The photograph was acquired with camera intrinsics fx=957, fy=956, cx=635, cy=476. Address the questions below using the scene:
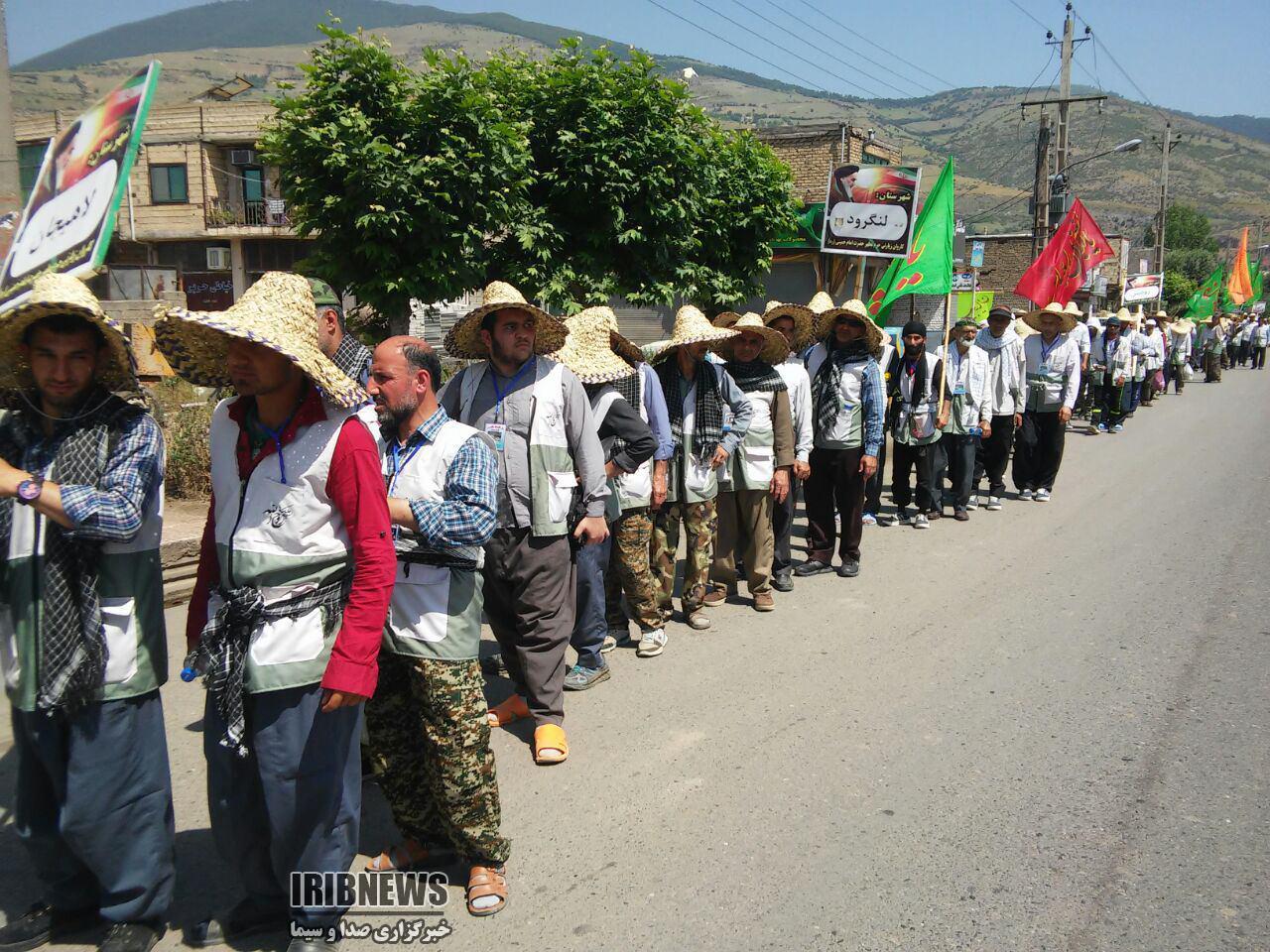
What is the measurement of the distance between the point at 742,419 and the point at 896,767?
102 inches

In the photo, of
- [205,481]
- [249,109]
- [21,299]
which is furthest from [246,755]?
→ [249,109]

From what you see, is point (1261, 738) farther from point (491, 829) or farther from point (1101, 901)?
point (491, 829)

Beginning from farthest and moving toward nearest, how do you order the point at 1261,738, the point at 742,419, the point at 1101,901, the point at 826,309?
1. the point at 826,309
2. the point at 742,419
3. the point at 1261,738
4. the point at 1101,901

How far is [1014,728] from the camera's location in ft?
14.5

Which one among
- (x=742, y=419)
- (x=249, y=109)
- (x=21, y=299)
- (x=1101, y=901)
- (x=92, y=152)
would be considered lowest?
(x=1101, y=901)

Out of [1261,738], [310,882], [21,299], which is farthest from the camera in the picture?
[1261,738]

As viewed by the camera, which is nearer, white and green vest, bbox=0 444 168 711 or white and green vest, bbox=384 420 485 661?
white and green vest, bbox=0 444 168 711

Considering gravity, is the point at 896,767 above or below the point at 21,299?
below

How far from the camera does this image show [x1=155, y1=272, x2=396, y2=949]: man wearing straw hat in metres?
2.62

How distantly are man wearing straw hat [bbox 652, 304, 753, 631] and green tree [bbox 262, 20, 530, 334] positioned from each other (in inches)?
104

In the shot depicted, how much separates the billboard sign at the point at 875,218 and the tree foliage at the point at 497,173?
1.50 m

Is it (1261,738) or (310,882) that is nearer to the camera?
(310,882)

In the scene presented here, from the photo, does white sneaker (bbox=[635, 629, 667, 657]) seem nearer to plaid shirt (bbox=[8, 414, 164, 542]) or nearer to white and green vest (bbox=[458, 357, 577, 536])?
white and green vest (bbox=[458, 357, 577, 536])

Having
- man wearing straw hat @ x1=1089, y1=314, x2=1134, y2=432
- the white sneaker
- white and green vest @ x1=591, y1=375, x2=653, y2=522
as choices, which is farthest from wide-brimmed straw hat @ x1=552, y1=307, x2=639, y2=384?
man wearing straw hat @ x1=1089, y1=314, x2=1134, y2=432
